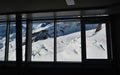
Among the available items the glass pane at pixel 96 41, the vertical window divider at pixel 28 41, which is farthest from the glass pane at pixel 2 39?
the glass pane at pixel 96 41

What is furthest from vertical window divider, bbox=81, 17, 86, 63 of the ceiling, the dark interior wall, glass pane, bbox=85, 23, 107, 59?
the ceiling

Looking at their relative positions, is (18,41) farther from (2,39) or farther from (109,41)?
(109,41)

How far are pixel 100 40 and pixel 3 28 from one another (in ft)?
15.2

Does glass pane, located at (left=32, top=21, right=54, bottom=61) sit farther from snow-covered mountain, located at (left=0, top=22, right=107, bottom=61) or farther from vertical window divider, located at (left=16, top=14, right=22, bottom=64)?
vertical window divider, located at (left=16, top=14, right=22, bottom=64)

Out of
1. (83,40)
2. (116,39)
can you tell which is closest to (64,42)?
(83,40)

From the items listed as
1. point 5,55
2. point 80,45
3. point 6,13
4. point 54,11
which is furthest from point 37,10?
point 5,55

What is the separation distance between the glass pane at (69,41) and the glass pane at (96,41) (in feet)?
1.40

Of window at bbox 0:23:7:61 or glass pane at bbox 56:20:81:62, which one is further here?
window at bbox 0:23:7:61

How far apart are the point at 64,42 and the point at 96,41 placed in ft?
4.58

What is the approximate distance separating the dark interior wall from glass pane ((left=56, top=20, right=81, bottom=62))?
1.43 meters

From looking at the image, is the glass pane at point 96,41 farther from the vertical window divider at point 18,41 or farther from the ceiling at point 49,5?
the vertical window divider at point 18,41

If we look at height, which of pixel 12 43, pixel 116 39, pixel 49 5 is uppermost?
pixel 49 5

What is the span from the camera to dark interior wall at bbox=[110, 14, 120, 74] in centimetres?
661

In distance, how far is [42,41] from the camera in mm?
7539
